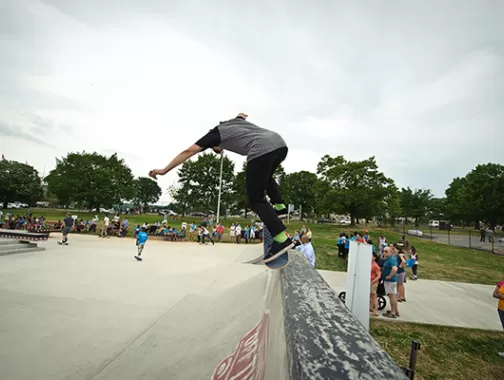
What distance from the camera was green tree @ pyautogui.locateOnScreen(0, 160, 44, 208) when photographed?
2237 inches

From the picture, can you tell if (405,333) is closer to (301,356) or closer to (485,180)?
(301,356)

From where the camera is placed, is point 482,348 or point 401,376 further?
point 482,348

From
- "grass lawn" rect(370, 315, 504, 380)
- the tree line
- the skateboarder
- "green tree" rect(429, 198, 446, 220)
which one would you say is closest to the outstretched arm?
the skateboarder

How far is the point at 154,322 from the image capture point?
170 inches

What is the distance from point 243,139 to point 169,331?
3.58m

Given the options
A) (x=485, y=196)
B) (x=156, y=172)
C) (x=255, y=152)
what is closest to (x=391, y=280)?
(x=255, y=152)

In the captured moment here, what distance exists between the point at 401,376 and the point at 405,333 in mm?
5862

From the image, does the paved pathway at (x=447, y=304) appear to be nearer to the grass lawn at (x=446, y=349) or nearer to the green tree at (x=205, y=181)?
the grass lawn at (x=446, y=349)

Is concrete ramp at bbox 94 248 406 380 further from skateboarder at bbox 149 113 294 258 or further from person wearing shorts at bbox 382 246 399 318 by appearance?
person wearing shorts at bbox 382 246 399 318

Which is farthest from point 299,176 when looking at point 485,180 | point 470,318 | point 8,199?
point 8,199

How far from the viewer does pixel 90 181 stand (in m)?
44.9

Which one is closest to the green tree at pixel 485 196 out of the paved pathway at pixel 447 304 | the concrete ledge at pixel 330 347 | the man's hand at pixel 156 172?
the paved pathway at pixel 447 304

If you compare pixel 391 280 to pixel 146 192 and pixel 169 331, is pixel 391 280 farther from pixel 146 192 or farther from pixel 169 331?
pixel 146 192

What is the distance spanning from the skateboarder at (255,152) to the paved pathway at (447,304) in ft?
19.0
